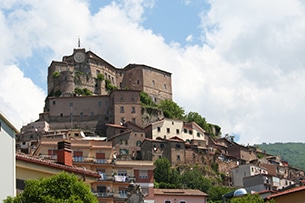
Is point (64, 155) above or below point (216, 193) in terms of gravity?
above

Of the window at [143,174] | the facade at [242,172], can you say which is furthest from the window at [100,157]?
the facade at [242,172]

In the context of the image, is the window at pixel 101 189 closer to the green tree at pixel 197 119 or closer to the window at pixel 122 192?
the window at pixel 122 192

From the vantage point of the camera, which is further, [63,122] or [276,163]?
[276,163]

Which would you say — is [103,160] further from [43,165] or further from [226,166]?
[226,166]

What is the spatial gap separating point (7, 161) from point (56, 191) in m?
2.01

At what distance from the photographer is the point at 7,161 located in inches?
1008

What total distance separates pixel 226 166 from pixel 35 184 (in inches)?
4208

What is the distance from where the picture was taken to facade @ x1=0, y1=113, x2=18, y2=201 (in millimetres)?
25438

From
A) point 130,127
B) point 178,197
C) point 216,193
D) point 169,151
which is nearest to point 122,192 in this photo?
point 178,197

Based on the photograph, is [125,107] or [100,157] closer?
[100,157]

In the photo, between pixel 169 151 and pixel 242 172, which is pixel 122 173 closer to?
pixel 169 151

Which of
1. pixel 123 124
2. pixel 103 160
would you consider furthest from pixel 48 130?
pixel 103 160

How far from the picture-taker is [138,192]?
2331cm

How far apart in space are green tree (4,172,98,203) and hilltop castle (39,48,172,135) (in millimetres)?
104233
